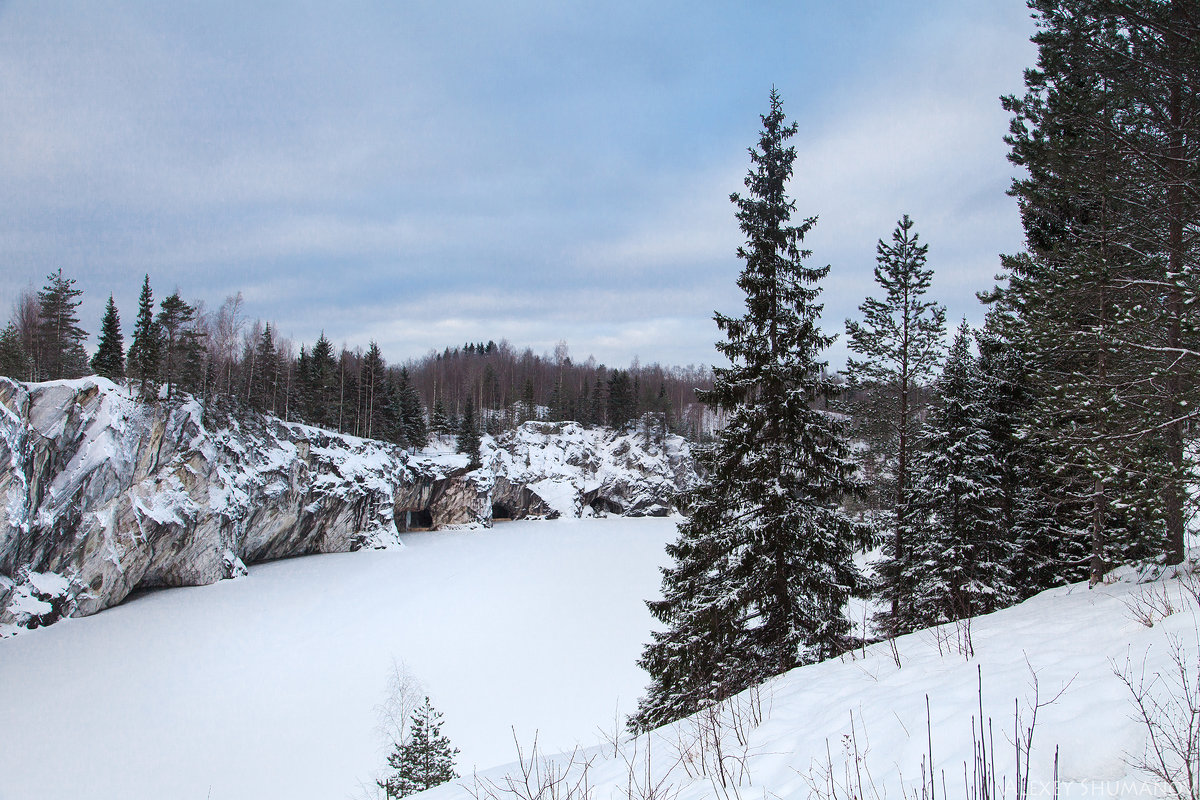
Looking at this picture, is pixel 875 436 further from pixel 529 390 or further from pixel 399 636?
pixel 529 390

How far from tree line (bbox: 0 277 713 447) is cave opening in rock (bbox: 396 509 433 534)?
22.4ft

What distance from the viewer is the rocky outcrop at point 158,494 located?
19938mm

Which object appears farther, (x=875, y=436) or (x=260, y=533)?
(x=260, y=533)

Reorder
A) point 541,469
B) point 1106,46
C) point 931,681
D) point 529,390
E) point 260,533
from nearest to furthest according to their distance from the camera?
point 931,681, point 1106,46, point 260,533, point 541,469, point 529,390

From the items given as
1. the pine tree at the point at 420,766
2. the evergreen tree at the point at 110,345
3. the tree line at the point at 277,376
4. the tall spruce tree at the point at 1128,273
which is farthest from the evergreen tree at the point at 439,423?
the tall spruce tree at the point at 1128,273

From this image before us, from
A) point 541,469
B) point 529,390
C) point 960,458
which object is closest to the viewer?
point 960,458

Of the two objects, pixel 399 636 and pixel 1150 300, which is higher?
pixel 1150 300

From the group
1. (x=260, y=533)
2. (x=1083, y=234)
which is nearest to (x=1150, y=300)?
(x=1083, y=234)

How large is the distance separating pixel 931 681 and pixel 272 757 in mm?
15009

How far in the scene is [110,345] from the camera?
109 ft

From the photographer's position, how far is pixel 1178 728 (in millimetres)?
2311

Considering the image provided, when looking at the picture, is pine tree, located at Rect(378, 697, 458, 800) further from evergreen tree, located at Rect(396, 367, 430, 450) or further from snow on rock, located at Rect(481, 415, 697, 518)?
evergreen tree, located at Rect(396, 367, 430, 450)

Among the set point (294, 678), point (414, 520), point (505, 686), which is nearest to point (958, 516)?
point (505, 686)

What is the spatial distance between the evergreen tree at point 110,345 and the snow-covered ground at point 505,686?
15.9 m
